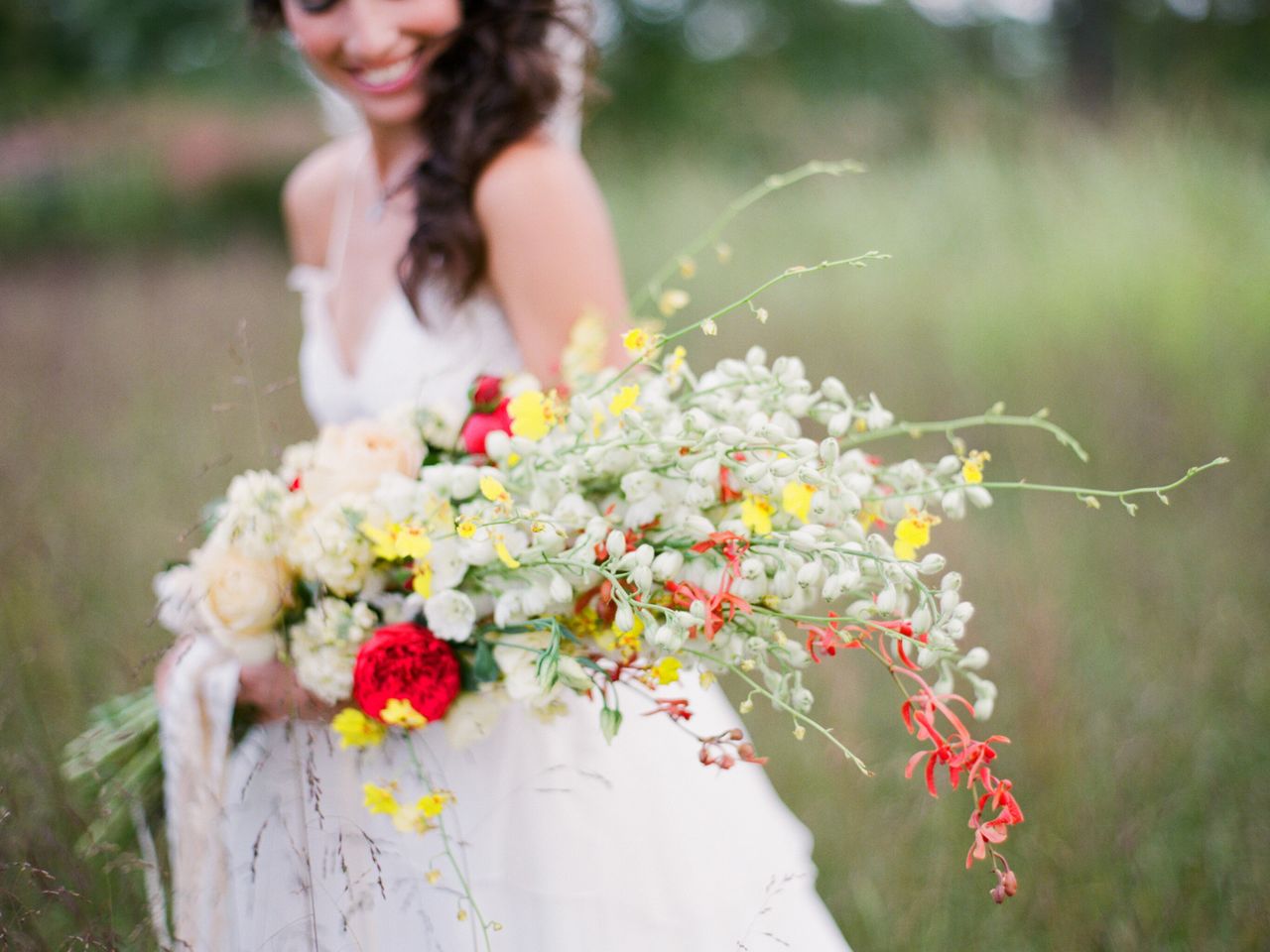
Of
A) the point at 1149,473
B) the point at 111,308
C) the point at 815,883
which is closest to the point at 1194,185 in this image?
the point at 1149,473

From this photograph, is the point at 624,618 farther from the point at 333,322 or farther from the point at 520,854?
the point at 333,322

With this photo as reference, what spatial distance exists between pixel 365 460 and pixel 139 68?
34.8ft

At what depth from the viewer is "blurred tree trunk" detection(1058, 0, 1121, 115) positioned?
11125 mm

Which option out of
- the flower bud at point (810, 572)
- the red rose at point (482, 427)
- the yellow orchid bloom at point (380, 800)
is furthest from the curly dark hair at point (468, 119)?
the flower bud at point (810, 572)

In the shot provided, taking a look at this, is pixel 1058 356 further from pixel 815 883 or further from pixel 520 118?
pixel 520 118

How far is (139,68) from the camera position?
10.1 m

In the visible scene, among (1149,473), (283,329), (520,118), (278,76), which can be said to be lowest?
(1149,473)

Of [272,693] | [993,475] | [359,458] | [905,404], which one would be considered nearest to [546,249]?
[359,458]

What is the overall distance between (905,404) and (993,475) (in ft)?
1.60

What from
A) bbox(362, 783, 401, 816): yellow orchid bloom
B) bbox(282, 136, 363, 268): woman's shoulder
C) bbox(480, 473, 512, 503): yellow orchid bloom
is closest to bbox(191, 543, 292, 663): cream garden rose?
bbox(362, 783, 401, 816): yellow orchid bloom

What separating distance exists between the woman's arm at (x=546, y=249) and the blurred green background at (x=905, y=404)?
47cm

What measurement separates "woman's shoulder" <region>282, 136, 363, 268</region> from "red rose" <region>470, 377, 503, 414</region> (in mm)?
1206

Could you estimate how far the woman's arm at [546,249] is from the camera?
5.61ft

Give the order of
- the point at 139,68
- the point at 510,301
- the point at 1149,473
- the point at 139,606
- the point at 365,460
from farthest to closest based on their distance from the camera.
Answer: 1. the point at 139,68
2. the point at 1149,473
3. the point at 139,606
4. the point at 510,301
5. the point at 365,460
